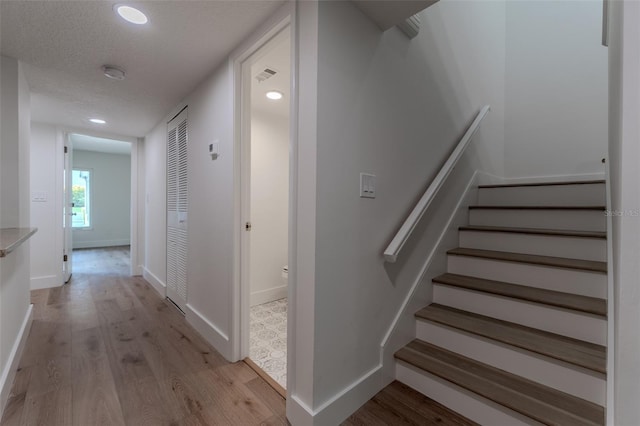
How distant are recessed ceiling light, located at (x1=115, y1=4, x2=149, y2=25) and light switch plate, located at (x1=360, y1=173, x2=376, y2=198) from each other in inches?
60.6

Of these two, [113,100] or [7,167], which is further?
[113,100]

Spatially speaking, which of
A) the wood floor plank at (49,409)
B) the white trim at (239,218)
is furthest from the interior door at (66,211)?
the white trim at (239,218)

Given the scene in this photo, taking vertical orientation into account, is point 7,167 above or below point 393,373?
above

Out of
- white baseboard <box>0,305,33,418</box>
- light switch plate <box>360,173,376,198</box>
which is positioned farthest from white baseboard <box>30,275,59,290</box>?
light switch plate <box>360,173,376,198</box>

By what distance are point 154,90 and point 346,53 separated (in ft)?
6.82

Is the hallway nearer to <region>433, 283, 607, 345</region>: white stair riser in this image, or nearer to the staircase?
the staircase

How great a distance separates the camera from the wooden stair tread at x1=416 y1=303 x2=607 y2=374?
50.7 inches

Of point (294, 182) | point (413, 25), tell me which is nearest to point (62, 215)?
point (294, 182)

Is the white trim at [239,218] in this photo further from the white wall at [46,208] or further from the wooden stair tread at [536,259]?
the white wall at [46,208]

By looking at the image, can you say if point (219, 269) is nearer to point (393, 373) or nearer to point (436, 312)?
point (393, 373)

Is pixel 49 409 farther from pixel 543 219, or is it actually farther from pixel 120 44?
pixel 543 219

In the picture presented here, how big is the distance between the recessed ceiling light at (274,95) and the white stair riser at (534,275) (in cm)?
214

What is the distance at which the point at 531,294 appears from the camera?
1634mm

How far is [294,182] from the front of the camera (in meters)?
1.39
